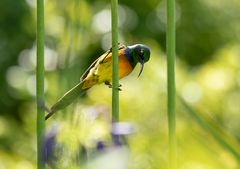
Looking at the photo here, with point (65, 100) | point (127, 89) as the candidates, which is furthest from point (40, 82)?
point (127, 89)

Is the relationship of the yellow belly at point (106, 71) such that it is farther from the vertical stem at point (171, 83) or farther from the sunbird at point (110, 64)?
the vertical stem at point (171, 83)

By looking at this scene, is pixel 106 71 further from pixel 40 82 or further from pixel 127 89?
pixel 127 89

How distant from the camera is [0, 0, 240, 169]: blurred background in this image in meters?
0.53

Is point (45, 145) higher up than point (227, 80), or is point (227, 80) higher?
point (45, 145)

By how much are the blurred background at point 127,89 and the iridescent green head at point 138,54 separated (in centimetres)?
5

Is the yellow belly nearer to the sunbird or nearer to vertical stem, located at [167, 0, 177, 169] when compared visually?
the sunbird

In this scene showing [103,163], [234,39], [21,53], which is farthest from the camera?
[21,53]

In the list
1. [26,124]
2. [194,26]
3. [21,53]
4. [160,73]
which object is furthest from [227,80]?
[21,53]

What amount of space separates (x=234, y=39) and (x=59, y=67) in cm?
173

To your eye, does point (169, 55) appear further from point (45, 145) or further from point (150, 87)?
point (150, 87)

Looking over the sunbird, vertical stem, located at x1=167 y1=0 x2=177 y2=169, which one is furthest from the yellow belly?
vertical stem, located at x1=167 y1=0 x2=177 y2=169

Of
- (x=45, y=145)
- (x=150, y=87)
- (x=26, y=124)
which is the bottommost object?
(x=26, y=124)

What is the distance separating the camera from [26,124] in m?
1.98

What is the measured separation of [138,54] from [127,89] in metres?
1.13
